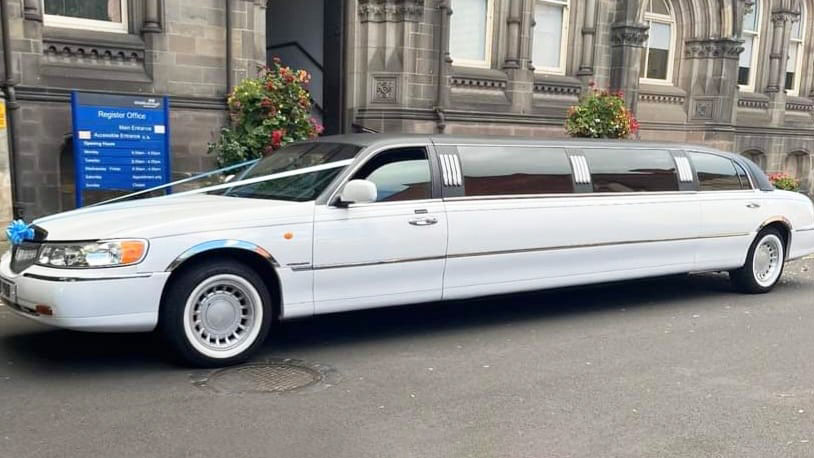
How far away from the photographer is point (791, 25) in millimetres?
21281

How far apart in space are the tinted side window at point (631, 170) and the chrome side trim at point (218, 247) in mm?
3494

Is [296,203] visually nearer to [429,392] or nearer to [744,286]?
[429,392]

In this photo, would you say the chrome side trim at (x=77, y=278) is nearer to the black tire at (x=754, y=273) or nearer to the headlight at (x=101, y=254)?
the headlight at (x=101, y=254)

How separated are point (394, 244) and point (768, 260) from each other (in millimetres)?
5244

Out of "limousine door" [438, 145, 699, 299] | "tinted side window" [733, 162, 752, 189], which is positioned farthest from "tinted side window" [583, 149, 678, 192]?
"tinted side window" [733, 162, 752, 189]

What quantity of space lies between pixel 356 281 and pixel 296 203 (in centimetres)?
77

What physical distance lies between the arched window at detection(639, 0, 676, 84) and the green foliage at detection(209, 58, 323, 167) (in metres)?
11.1

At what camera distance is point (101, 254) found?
4.98 metres

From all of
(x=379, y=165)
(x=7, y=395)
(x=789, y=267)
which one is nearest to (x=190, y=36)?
(x=379, y=165)

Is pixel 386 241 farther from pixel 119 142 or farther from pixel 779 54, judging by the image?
pixel 779 54

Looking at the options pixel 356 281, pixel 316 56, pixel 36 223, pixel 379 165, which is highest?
pixel 316 56

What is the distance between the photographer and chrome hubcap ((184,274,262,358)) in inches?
209

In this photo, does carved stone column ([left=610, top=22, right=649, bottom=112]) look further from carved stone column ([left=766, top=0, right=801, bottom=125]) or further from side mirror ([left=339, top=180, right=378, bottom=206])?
side mirror ([left=339, top=180, right=378, bottom=206])

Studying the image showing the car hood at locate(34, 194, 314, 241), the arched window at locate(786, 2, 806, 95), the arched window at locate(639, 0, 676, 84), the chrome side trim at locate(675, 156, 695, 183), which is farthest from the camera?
the arched window at locate(786, 2, 806, 95)
